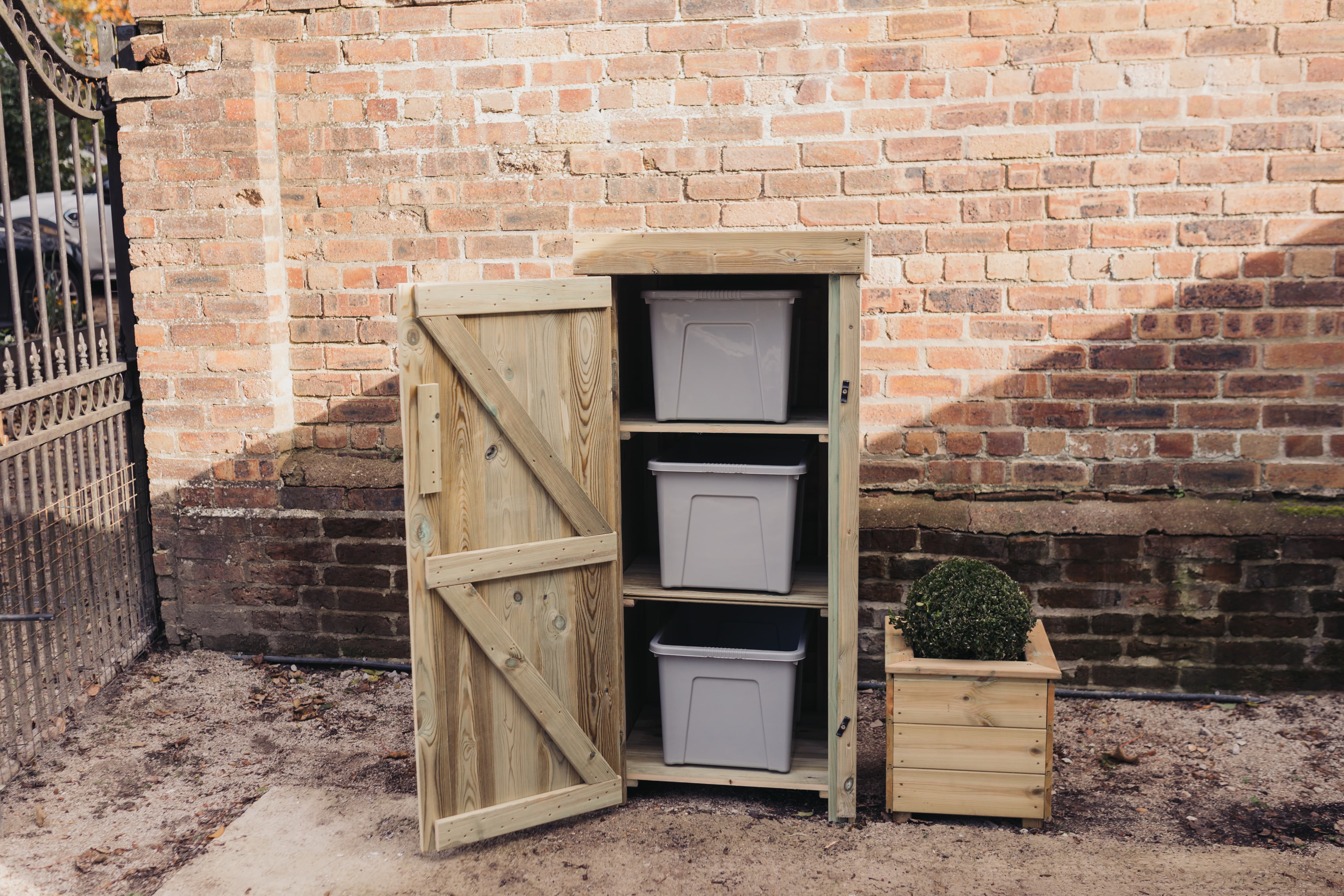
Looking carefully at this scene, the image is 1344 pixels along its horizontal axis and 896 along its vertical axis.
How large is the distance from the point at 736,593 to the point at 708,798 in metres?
0.75

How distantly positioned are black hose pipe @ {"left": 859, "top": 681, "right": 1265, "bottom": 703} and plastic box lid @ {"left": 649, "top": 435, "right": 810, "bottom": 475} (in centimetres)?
108

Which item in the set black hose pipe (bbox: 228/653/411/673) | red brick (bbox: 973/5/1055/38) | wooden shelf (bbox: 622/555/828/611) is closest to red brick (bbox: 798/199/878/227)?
red brick (bbox: 973/5/1055/38)

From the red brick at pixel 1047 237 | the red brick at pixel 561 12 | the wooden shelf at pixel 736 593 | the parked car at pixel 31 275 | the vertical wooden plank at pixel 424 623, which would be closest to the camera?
the vertical wooden plank at pixel 424 623

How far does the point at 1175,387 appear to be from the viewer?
4.08 metres

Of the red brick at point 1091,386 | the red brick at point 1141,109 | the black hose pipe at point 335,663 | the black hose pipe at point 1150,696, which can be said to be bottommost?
the black hose pipe at point 1150,696

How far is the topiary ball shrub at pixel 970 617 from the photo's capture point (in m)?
3.41

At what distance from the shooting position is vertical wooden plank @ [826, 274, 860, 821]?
322 centimetres

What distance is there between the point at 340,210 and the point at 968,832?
11.0 ft

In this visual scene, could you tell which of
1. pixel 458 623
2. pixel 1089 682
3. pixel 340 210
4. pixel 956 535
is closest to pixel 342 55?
pixel 340 210

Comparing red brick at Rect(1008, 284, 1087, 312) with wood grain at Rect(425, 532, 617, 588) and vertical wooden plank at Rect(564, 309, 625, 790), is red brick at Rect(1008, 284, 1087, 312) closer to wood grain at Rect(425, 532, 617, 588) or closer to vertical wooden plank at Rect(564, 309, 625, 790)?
vertical wooden plank at Rect(564, 309, 625, 790)

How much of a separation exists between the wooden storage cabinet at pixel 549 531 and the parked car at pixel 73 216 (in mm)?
4267

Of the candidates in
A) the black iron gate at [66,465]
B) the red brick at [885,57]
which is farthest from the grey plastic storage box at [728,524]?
the black iron gate at [66,465]

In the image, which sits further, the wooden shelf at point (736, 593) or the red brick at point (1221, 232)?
the red brick at point (1221, 232)

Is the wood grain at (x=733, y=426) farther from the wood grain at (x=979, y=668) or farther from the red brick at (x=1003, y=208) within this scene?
the red brick at (x=1003, y=208)
